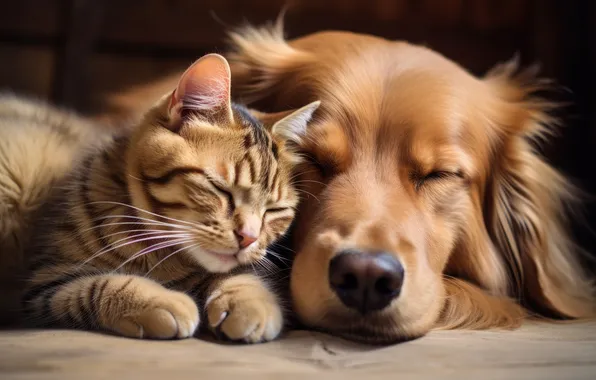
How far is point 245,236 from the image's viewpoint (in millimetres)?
1287

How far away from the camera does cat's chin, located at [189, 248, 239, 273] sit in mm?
1307

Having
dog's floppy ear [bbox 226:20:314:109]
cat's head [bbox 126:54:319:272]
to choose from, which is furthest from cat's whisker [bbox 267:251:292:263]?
dog's floppy ear [bbox 226:20:314:109]

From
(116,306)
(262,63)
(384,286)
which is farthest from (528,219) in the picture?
(116,306)

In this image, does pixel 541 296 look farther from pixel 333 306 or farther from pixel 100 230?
pixel 100 230

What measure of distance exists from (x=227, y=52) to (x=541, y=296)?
3.75 feet

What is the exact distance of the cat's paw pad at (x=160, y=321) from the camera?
118 cm

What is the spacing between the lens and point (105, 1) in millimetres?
2598

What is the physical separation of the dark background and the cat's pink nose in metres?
1.40

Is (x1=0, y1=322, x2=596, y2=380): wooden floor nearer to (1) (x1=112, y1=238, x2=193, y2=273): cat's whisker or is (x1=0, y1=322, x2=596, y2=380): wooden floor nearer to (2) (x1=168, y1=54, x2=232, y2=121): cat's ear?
(1) (x1=112, y1=238, x2=193, y2=273): cat's whisker

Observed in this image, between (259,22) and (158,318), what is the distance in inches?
68.6

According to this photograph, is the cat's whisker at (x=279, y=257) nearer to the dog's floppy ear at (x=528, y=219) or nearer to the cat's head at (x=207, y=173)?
the cat's head at (x=207, y=173)

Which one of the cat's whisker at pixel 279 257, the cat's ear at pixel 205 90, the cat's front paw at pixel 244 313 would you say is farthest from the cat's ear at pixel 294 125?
the cat's front paw at pixel 244 313

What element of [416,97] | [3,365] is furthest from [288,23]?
[3,365]

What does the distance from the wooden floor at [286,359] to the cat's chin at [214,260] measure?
179mm
